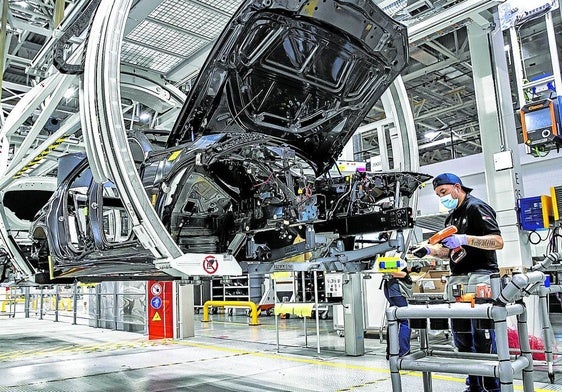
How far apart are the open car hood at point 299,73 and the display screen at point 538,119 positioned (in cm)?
272

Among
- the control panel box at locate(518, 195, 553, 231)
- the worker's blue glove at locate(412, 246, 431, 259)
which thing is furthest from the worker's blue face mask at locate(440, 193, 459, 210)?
the control panel box at locate(518, 195, 553, 231)

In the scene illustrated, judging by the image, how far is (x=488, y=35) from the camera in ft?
21.4

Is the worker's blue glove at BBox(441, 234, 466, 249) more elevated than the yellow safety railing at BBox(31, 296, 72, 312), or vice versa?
the worker's blue glove at BBox(441, 234, 466, 249)

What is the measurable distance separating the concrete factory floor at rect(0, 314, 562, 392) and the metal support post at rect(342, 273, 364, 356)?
0.14 metres

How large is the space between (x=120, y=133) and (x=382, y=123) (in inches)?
90.7

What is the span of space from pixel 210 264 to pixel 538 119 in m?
4.16

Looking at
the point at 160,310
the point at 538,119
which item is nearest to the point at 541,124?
the point at 538,119

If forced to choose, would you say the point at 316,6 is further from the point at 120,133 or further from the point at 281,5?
the point at 120,133

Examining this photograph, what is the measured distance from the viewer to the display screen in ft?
17.4

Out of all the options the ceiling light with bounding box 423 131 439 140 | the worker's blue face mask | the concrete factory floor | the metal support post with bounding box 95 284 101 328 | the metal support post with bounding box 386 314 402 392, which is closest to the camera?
the metal support post with bounding box 386 314 402 392

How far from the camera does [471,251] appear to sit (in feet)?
11.6

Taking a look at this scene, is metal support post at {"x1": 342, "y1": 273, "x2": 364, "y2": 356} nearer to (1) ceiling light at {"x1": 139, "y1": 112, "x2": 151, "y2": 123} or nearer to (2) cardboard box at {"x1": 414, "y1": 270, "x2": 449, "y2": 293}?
(2) cardboard box at {"x1": 414, "y1": 270, "x2": 449, "y2": 293}

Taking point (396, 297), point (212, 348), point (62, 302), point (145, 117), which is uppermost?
point (145, 117)

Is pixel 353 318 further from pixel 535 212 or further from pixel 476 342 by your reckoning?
pixel 476 342
